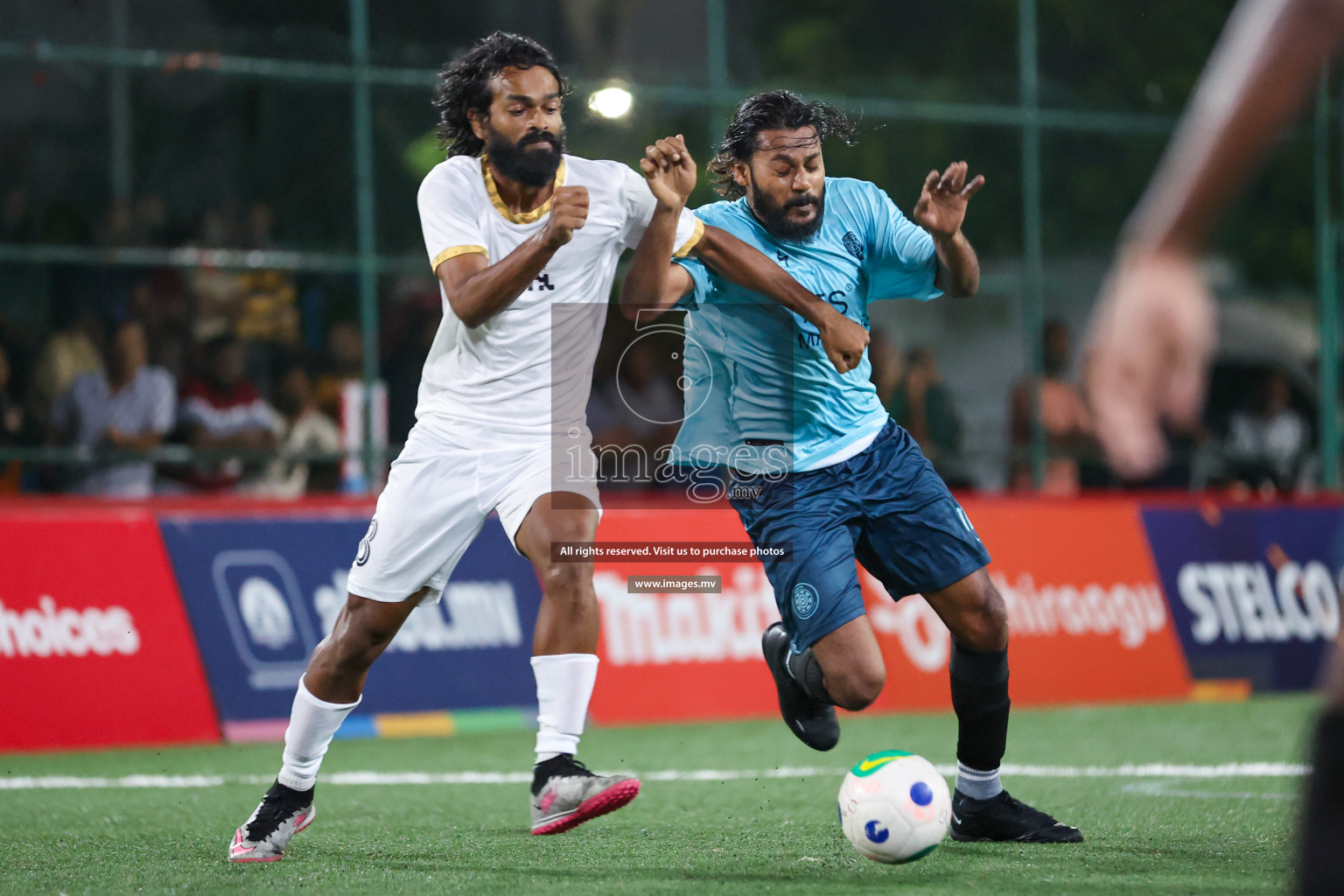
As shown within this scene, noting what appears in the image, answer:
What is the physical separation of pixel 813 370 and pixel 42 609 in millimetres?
4517

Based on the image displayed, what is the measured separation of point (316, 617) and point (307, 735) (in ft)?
12.3

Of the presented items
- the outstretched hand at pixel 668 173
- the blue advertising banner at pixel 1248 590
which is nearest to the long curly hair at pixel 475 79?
the outstretched hand at pixel 668 173

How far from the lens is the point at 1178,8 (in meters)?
14.1

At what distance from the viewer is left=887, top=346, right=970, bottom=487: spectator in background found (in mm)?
11914

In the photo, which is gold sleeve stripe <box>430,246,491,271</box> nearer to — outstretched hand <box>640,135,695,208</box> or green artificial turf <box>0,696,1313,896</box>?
outstretched hand <box>640,135,695,208</box>

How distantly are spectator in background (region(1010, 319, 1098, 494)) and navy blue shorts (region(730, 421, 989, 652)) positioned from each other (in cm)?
757

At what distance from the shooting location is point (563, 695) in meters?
4.77

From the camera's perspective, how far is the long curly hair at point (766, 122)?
5.35 meters

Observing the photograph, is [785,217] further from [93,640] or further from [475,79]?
[93,640]

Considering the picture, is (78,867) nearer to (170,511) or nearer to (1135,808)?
(1135,808)

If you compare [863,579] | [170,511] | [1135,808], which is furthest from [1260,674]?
[170,511]

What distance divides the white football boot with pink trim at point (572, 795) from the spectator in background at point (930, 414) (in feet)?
24.6

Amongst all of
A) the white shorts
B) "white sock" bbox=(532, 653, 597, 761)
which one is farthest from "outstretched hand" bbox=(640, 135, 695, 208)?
"white sock" bbox=(532, 653, 597, 761)

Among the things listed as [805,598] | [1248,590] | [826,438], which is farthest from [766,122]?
[1248,590]
